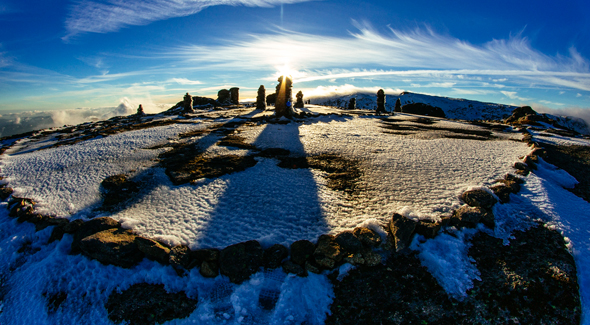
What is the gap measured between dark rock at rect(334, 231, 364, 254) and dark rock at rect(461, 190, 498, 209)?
4076mm

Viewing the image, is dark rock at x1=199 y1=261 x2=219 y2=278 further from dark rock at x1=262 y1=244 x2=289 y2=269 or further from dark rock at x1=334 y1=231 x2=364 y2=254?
dark rock at x1=334 y1=231 x2=364 y2=254

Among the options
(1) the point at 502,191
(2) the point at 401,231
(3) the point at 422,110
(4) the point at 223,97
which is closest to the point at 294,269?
(2) the point at 401,231

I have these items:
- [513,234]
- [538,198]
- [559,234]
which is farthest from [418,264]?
[538,198]

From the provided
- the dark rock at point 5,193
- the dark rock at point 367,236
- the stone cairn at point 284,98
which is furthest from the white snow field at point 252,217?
the stone cairn at point 284,98

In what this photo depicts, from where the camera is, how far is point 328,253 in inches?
210

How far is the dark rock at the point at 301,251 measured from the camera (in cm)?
535

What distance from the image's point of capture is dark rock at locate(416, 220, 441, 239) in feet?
19.2

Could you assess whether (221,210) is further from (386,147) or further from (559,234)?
(386,147)

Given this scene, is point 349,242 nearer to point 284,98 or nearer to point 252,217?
point 252,217

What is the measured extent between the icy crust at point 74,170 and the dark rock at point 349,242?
865 cm

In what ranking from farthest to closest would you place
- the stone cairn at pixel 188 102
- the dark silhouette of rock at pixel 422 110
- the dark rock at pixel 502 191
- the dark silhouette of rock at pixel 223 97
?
the dark silhouette of rock at pixel 223 97, the dark silhouette of rock at pixel 422 110, the stone cairn at pixel 188 102, the dark rock at pixel 502 191

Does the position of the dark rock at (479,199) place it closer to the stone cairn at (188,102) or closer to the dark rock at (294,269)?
the dark rock at (294,269)

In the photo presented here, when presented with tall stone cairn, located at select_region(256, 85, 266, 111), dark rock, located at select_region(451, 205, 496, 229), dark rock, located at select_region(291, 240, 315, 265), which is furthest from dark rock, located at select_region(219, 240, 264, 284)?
tall stone cairn, located at select_region(256, 85, 266, 111)

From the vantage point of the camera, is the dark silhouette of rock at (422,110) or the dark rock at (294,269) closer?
the dark rock at (294,269)
